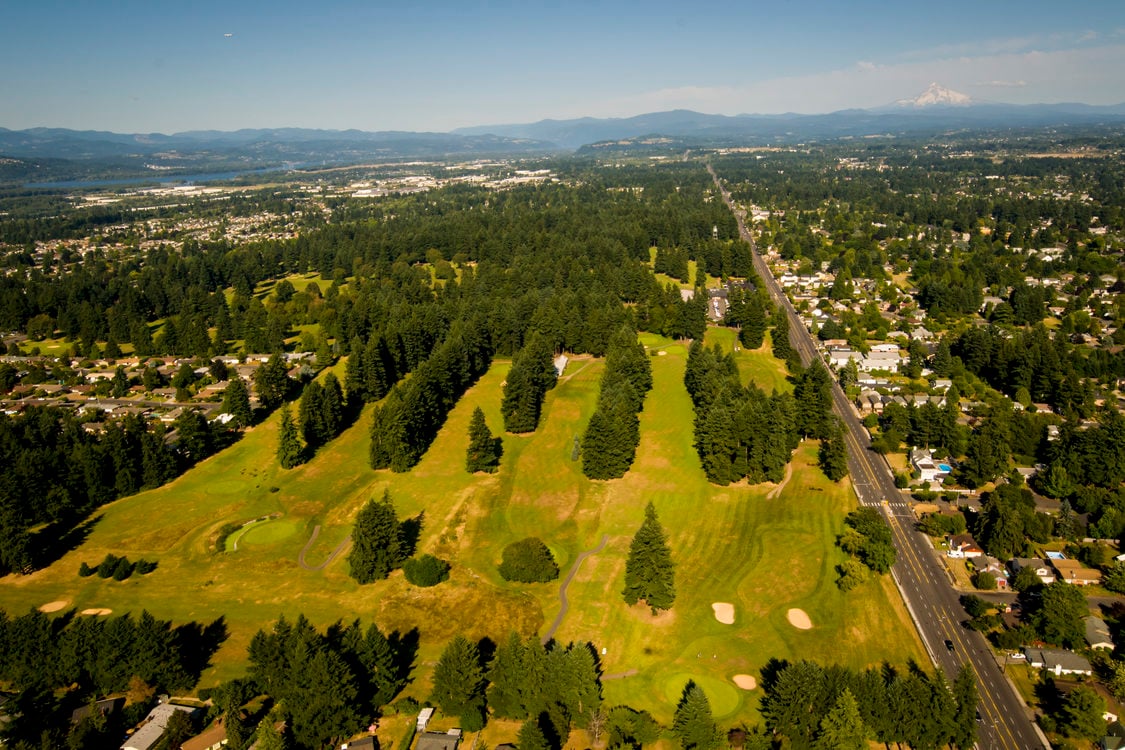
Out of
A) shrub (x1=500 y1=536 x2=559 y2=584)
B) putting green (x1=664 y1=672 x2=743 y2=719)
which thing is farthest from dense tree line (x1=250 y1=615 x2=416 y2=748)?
putting green (x1=664 y1=672 x2=743 y2=719)

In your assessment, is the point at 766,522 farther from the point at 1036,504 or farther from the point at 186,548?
the point at 186,548

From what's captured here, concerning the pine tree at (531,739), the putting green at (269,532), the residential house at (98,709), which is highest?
the pine tree at (531,739)

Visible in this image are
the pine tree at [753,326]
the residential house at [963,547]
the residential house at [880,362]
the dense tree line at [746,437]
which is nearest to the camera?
the residential house at [963,547]

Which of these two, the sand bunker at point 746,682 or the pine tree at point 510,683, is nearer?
the pine tree at point 510,683

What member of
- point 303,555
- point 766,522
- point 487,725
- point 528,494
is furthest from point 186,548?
point 766,522

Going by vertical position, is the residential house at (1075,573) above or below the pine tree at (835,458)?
below

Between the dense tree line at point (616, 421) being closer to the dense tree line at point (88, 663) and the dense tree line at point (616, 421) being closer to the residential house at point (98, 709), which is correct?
the dense tree line at point (88, 663)

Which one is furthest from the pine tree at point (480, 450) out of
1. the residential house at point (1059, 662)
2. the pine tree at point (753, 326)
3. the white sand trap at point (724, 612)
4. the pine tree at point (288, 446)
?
the pine tree at point (753, 326)

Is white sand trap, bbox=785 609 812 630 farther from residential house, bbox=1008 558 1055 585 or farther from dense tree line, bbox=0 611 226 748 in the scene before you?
dense tree line, bbox=0 611 226 748

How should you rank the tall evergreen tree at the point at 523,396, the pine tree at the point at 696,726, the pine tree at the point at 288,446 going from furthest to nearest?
the tall evergreen tree at the point at 523,396 < the pine tree at the point at 288,446 < the pine tree at the point at 696,726
